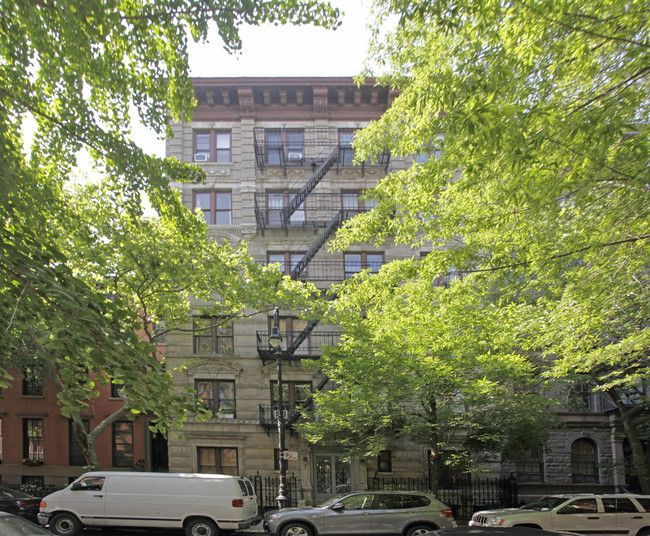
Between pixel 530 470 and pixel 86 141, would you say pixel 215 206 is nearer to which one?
pixel 86 141

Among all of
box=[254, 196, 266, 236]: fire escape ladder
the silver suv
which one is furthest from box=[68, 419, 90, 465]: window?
the silver suv

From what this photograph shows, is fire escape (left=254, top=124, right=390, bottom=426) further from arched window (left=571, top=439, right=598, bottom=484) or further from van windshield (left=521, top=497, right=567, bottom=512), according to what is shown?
arched window (left=571, top=439, right=598, bottom=484)

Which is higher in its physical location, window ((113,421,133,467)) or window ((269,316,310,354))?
window ((269,316,310,354))

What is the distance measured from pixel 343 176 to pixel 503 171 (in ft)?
61.2

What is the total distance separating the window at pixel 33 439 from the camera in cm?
2606

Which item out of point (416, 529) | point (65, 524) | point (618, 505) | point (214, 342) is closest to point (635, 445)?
point (618, 505)

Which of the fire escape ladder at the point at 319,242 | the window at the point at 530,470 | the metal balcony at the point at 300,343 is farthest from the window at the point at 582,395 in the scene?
the fire escape ladder at the point at 319,242

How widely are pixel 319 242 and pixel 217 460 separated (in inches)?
403

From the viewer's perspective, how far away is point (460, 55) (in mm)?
7738

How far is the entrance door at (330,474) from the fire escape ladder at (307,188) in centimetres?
1020

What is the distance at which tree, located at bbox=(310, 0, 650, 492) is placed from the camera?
6.84 meters

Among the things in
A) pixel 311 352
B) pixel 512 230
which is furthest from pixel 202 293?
pixel 512 230

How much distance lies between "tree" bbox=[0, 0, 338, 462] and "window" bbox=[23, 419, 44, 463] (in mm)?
17763

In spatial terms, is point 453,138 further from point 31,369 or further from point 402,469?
point 31,369
